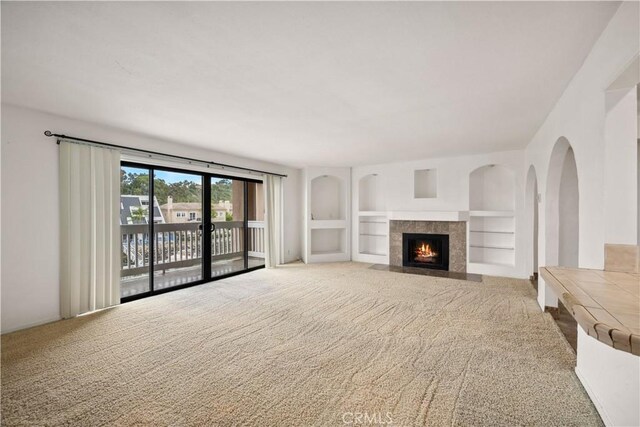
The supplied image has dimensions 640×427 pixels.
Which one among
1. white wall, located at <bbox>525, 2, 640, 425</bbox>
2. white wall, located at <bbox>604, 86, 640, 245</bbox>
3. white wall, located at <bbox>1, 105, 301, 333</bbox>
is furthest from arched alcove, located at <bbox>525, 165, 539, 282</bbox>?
white wall, located at <bbox>1, 105, 301, 333</bbox>

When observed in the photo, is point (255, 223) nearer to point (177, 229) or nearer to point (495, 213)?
point (177, 229)

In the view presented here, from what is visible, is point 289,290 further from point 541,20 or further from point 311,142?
point 541,20

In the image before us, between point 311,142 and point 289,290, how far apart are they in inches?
93.8

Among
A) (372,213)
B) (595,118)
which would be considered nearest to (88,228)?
(595,118)

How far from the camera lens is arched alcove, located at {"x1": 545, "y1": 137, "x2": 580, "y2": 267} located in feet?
10.2

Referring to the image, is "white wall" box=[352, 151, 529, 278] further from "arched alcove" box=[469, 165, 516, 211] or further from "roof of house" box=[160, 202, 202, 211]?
"roof of house" box=[160, 202, 202, 211]

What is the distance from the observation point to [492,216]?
545cm

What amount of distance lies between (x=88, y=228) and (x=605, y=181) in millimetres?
4805

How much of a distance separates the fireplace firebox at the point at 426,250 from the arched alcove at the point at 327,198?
1.80m

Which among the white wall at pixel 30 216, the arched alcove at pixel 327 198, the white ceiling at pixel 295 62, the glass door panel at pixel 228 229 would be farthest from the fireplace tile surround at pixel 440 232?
the white wall at pixel 30 216

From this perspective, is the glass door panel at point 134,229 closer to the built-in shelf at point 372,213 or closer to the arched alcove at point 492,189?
the built-in shelf at point 372,213

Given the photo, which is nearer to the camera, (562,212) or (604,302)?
(604,302)

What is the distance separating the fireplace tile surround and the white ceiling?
261 centimetres

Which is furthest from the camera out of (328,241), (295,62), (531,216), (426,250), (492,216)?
(328,241)
